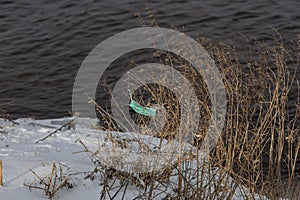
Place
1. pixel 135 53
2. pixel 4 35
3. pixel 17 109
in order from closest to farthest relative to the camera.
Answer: pixel 17 109, pixel 135 53, pixel 4 35

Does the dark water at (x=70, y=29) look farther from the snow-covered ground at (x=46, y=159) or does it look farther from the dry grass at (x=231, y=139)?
the dry grass at (x=231, y=139)

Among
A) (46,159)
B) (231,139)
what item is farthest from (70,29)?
(231,139)

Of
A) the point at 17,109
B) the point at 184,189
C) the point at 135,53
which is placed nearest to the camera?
the point at 184,189

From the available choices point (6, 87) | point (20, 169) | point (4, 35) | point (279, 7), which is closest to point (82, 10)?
point (4, 35)

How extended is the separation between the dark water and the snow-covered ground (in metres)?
2.00

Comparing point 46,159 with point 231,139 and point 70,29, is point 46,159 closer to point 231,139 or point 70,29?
point 231,139

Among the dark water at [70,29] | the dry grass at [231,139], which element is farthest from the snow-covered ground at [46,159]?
the dark water at [70,29]

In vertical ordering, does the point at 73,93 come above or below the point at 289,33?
below

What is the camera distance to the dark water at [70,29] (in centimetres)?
976

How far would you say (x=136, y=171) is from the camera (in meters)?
4.95

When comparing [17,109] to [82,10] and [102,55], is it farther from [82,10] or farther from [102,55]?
[82,10]

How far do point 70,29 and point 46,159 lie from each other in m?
6.04

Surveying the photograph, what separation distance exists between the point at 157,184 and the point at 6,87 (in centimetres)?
548

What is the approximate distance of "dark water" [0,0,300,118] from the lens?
9.76 meters
